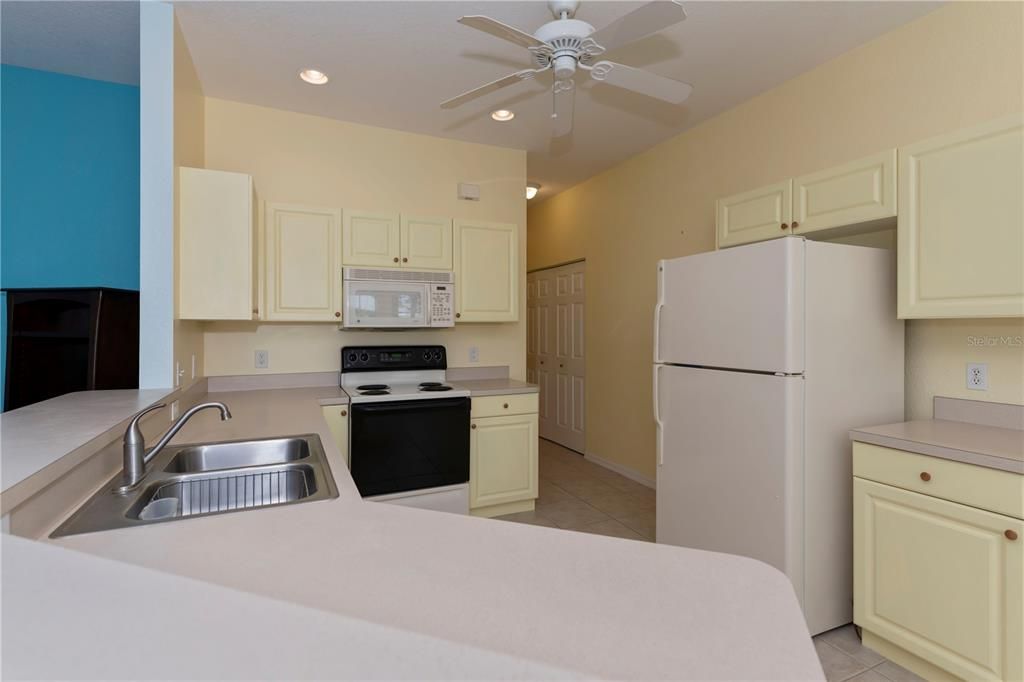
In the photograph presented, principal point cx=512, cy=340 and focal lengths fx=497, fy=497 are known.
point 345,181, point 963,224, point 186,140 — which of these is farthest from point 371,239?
point 963,224

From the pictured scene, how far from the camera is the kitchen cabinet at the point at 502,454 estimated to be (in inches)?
125

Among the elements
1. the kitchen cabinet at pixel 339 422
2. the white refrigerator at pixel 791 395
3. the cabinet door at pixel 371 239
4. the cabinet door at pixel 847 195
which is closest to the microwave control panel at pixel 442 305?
the cabinet door at pixel 371 239

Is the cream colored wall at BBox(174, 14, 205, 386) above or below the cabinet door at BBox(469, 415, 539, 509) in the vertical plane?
above

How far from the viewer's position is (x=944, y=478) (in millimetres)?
1719

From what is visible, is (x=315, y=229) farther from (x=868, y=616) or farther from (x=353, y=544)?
(x=868, y=616)

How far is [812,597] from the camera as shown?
206 centimetres

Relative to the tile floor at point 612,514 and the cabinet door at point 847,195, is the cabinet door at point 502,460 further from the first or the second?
the cabinet door at point 847,195

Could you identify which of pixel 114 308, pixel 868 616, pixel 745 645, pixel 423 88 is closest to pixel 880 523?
pixel 868 616

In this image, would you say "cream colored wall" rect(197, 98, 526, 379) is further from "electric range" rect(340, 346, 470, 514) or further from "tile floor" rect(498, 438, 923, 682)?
"tile floor" rect(498, 438, 923, 682)

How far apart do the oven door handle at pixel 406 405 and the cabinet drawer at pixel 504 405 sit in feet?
0.39

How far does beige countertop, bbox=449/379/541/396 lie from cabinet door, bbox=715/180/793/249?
1.49 metres

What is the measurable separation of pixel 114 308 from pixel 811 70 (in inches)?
144

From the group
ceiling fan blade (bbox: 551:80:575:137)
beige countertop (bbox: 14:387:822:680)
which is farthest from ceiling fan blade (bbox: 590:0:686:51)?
beige countertop (bbox: 14:387:822:680)

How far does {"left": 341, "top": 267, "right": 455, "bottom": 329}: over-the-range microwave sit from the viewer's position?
304cm
